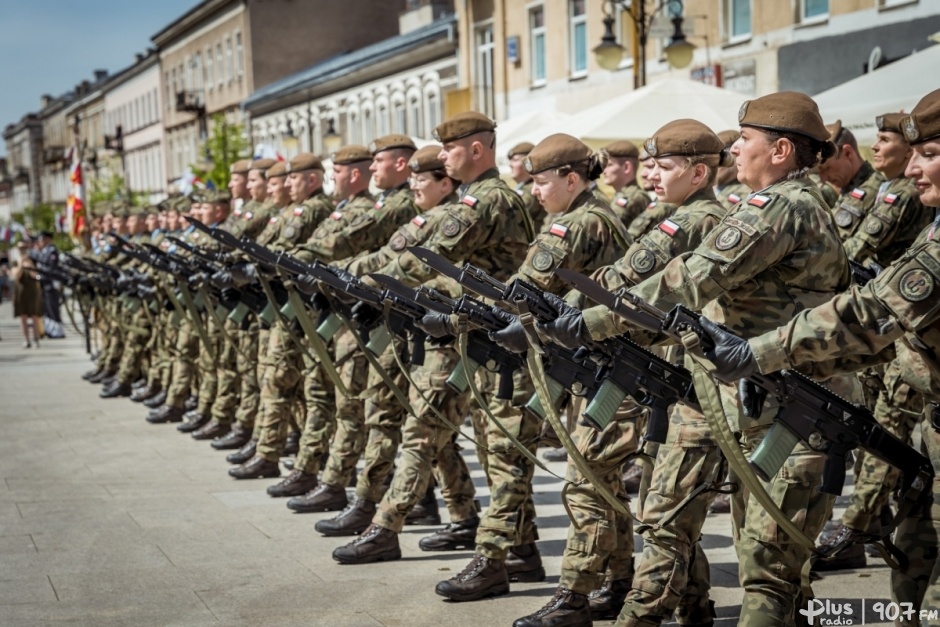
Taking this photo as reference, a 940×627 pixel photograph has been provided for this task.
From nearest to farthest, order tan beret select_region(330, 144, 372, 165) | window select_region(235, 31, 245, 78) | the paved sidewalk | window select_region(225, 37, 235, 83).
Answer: the paved sidewalk, tan beret select_region(330, 144, 372, 165), window select_region(235, 31, 245, 78), window select_region(225, 37, 235, 83)

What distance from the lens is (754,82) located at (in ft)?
71.8

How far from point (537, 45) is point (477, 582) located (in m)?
25.4

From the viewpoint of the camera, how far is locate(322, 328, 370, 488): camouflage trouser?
8453 millimetres

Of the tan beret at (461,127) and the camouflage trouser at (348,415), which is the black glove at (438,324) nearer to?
the tan beret at (461,127)

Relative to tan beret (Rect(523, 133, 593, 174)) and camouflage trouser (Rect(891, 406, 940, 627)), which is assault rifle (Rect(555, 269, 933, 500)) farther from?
tan beret (Rect(523, 133, 593, 174))

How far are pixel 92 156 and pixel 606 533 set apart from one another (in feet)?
305

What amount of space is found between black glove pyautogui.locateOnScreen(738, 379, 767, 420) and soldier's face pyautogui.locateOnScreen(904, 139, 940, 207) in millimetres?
792

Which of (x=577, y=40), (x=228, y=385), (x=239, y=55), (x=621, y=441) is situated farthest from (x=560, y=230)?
(x=239, y=55)

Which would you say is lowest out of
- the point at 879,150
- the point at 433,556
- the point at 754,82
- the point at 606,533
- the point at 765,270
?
the point at 433,556

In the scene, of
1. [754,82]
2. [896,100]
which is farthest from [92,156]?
[896,100]

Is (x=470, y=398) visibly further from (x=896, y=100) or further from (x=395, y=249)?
(x=896, y=100)

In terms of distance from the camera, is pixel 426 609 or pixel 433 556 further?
pixel 433 556

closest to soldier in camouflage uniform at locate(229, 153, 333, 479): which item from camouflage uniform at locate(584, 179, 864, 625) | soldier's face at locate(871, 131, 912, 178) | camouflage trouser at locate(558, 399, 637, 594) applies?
soldier's face at locate(871, 131, 912, 178)

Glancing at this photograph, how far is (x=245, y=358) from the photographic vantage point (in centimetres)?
1139
